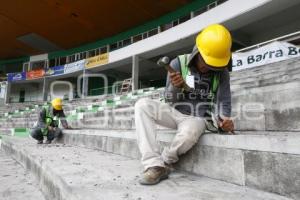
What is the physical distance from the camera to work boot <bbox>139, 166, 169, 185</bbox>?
200 cm

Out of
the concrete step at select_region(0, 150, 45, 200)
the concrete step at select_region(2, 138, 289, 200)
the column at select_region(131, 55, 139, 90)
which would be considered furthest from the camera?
the column at select_region(131, 55, 139, 90)

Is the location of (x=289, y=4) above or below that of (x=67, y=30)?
below

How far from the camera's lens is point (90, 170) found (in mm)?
2561

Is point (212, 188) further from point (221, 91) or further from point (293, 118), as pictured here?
point (293, 118)

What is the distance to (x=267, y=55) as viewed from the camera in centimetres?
715

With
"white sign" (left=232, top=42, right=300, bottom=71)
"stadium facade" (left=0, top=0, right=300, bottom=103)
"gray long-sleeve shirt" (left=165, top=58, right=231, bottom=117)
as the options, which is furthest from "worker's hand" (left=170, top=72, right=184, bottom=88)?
"stadium facade" (left=0, top=0, right=300, bottom=103)

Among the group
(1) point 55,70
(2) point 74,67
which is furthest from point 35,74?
(2) point 74,67

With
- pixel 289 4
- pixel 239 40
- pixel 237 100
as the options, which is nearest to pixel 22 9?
pixel 239 40

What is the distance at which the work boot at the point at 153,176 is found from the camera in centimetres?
200

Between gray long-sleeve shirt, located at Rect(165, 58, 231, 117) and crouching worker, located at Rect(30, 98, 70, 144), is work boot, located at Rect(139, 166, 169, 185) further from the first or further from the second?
crouching worker, located at Rect(30, 98, 70, 144)

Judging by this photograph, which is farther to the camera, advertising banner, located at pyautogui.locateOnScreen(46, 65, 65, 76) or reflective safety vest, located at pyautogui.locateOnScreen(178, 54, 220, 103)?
advertising banner, located at pyautogui.locateOnScreen(46, 65, 65, 76)

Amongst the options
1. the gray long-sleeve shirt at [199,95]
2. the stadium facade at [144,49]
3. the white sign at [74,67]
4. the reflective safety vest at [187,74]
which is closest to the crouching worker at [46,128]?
the gray long-sleeve shirt at [199,95]

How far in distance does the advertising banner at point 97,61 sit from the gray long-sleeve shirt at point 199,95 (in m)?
18.1

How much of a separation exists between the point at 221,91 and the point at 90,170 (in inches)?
50.8
